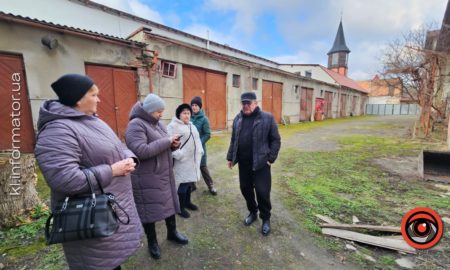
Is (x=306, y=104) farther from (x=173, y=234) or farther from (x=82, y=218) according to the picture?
(x=82, y=218)

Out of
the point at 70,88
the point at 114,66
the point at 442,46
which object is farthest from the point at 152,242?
the point at 442,46

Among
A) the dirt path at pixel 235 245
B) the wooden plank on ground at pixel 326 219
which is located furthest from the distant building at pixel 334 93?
the dirt path at pixel 235 245

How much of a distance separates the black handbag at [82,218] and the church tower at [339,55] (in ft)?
161

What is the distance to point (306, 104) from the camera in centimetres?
2034

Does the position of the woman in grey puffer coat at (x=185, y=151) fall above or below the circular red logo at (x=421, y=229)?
above

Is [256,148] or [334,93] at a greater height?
[334,93]

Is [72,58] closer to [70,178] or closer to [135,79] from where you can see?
[135,79]

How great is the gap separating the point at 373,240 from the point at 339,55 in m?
48.2

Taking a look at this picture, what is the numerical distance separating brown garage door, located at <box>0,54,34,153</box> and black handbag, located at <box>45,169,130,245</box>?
6.11m

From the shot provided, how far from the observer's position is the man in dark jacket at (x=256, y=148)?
2851mm

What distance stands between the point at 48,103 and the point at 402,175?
671 cm

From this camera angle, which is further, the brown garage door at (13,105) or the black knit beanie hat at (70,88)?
the brown garage door at (13,105)

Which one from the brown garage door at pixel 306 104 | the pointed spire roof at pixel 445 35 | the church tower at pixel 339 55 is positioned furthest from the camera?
the church tower at pixel 339 55

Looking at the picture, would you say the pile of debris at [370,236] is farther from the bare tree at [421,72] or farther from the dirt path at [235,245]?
the bare tree at [421,72]
